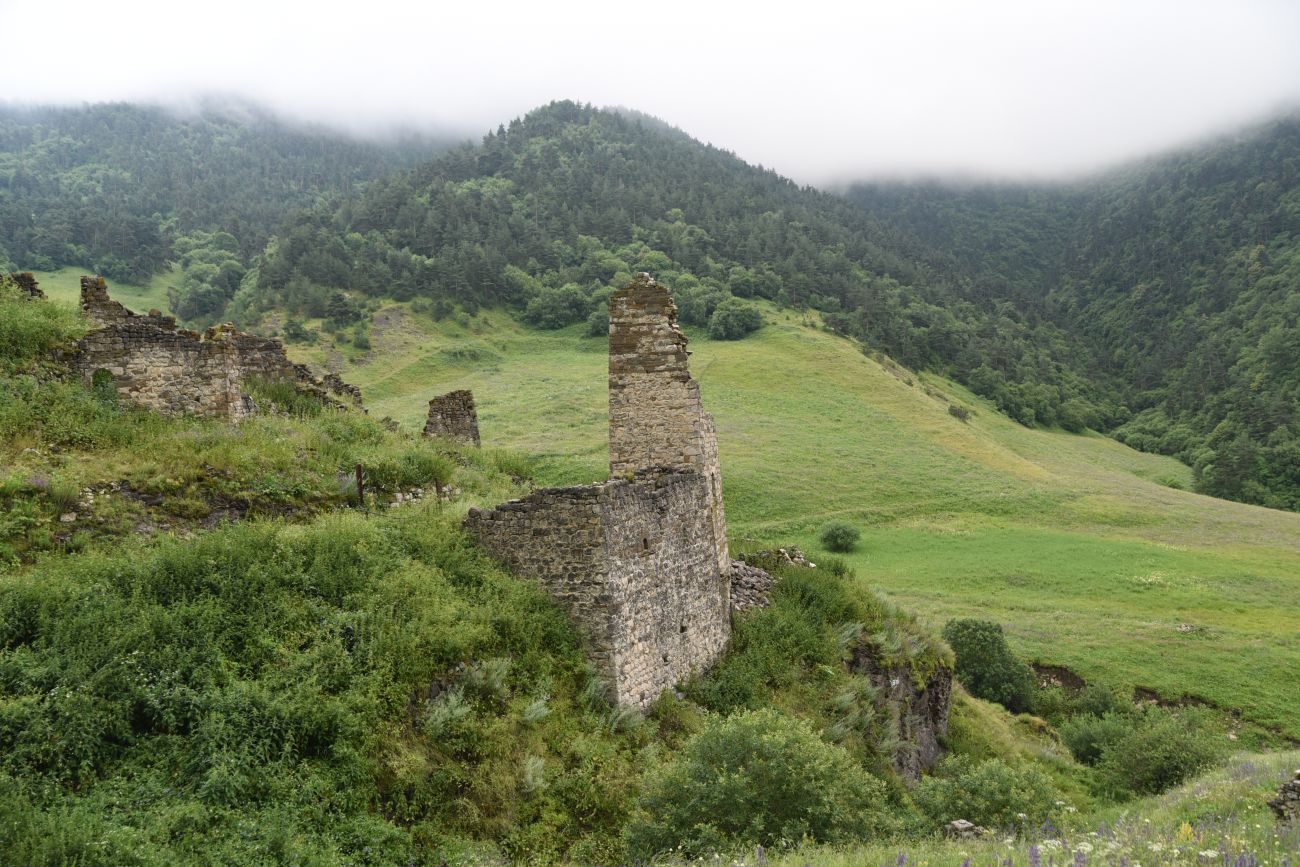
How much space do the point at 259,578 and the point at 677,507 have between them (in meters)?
6.46

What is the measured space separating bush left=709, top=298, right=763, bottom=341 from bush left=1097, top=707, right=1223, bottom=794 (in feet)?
270

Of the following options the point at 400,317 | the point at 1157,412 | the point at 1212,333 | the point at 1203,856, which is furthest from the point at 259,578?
the point at 1212,333

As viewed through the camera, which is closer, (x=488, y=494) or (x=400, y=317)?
(x=488, y=494)

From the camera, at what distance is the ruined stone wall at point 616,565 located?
11.1m

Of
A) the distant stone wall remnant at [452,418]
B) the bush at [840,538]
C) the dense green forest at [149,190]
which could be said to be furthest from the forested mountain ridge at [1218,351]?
the dense green forest at [149,190]

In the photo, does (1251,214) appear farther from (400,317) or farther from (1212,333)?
(400,317)

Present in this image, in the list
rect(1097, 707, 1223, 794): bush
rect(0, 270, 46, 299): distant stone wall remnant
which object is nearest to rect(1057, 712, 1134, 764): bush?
rect(1097, 707, 1223, 794): bush

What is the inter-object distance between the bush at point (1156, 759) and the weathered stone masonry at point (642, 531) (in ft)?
40.1

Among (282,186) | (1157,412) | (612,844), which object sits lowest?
(1157,412)

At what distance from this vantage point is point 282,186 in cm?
16512

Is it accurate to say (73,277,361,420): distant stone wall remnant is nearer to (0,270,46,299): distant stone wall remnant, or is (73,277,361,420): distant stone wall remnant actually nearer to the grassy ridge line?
(0,270,46,299): distant stone wall remnant

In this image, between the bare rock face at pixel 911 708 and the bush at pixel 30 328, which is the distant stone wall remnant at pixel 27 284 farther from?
the bare rock face at pixel 911 708

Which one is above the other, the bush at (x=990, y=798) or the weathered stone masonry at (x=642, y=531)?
the weathered stone masonry at (x=642, y=531)

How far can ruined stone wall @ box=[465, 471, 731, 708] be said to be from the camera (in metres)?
11.1
